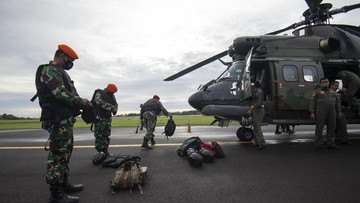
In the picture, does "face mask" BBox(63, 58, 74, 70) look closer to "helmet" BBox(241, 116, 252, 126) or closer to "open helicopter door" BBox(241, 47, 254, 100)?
"open helicopter door" BBox(241, 47, 254, 100)

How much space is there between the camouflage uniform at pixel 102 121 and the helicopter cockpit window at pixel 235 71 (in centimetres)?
428

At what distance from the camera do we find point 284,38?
28.9ft

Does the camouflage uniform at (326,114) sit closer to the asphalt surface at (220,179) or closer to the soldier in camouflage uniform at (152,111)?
the asphalt surface at (220,179)

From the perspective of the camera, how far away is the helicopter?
788cm

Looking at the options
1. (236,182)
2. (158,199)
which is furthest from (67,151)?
(236,182)

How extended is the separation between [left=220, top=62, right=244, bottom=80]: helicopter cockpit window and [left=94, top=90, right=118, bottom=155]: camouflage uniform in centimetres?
428

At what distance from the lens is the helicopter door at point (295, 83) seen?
800 centimetres

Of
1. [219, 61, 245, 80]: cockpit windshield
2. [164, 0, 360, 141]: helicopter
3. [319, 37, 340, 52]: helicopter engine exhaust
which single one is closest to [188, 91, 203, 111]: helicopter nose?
[164, 0, 360, 141]: helicopter

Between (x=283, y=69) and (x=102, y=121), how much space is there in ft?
20.4

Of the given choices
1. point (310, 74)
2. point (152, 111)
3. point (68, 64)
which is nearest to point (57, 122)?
point (68, 64)

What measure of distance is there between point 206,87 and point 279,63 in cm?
271

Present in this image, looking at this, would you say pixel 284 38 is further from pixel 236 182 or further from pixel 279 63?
pixel 236 182

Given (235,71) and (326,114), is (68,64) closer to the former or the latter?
(235,71)

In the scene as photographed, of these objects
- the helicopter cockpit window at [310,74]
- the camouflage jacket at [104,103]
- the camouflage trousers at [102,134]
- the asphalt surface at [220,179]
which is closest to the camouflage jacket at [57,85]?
the asphalt surface at [220,179]
